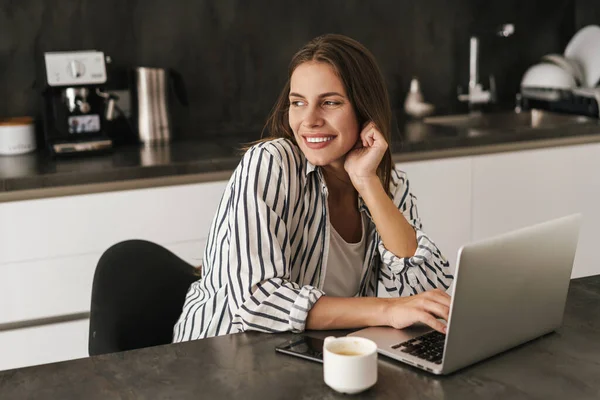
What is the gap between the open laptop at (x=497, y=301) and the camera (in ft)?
4.21

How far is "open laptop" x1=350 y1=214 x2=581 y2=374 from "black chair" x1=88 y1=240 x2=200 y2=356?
56 centimetres

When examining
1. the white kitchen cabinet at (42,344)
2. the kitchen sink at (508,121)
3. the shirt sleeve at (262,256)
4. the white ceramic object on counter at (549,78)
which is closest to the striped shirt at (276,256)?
the shirt sleeve at (262,256)

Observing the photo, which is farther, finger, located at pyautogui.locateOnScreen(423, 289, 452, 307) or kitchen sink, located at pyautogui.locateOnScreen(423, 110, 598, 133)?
kitchen sink, located at pyautogui.locateOnScreen(423, 110, 598, 133)

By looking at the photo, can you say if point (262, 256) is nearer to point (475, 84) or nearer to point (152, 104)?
point (152, 104)

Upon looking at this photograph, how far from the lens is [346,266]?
1.89 metres

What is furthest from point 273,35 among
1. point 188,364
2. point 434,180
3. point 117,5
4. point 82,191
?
point 188,364

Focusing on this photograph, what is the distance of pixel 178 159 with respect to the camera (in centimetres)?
280

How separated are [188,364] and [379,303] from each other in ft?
1.25

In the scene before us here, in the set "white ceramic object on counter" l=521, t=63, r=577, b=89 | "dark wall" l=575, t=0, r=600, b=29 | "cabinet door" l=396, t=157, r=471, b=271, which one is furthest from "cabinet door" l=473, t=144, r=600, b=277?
"dark wall" l=575, t=0, r=600, b=29

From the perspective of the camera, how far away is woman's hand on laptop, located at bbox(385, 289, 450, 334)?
149 centimetres

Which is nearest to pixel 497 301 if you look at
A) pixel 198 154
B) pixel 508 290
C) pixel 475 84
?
pixel 508 290

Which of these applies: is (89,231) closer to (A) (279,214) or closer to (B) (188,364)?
(A) (279,214)

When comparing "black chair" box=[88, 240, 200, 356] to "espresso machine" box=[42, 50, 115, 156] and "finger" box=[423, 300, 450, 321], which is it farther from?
"espresso machine" box=[42, 50, 115, 156]

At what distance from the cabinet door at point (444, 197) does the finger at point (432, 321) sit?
5.12ft
